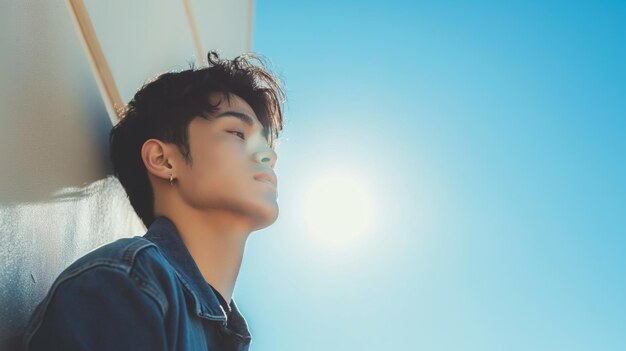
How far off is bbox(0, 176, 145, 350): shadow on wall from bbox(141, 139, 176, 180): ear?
0.11m

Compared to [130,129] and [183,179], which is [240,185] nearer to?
[183,179]

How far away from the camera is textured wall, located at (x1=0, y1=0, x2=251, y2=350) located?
1.01 m

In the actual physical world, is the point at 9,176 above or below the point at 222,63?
below

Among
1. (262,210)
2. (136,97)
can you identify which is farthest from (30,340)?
(136,97)

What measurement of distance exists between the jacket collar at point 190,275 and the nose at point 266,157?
275 millimetres

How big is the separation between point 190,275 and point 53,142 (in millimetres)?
362

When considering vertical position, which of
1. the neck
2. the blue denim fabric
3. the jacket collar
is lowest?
the blue denim fabric

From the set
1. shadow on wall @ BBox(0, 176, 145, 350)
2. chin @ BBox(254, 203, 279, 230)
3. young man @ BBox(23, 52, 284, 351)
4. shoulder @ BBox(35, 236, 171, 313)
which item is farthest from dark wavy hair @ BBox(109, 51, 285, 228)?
shoulder @ BBox(35, 236, 171, 313)

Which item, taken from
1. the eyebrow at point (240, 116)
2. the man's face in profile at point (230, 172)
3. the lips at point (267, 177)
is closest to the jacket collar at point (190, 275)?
the man's face in profile at point (230, 172)

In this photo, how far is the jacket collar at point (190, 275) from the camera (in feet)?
4.12

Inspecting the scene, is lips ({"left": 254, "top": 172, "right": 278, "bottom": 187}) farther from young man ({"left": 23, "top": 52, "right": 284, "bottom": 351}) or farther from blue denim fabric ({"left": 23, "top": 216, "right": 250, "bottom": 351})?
blue denim fabric ({"left": 23, "top": 216, "right": 250, "bottom": 351})

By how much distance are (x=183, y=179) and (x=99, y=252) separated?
1.82 feet

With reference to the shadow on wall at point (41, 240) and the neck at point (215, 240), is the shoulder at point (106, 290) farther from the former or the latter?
the neck at point (215, 240)

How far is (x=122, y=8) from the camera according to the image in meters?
1.68
